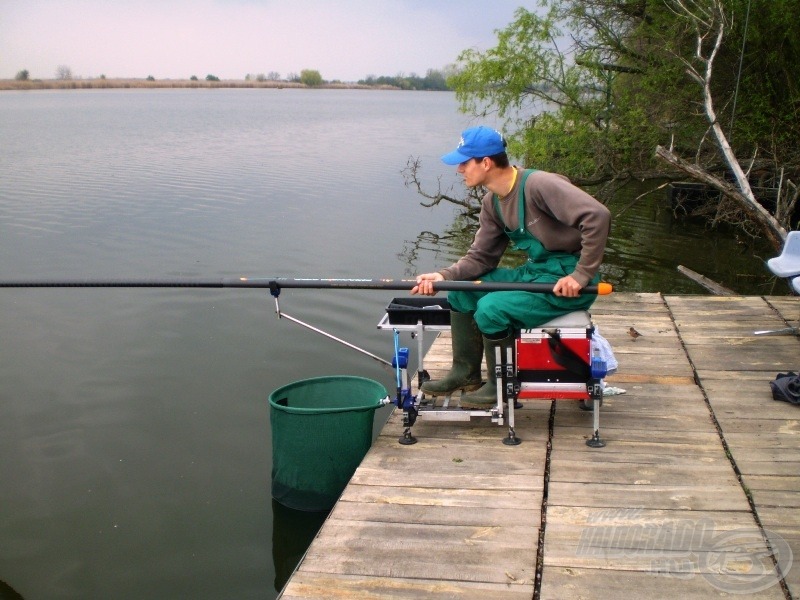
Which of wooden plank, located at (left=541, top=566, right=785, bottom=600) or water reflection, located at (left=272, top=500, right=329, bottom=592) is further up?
wooden plank, located at (left=541, top=566, right=785, bottom=600)

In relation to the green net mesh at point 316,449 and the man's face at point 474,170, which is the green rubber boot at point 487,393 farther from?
the man's face at point 474,170

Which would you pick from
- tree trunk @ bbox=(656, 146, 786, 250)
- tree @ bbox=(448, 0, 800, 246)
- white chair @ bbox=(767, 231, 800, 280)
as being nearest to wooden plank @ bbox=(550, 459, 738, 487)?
white chair @ bbox=(767, 231, 800, 280)

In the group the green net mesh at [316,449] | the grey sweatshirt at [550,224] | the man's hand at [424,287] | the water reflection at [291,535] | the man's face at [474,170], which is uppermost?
the man's face at [474,170]

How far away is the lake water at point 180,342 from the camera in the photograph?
16.8 feet

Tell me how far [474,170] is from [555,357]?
103 cm

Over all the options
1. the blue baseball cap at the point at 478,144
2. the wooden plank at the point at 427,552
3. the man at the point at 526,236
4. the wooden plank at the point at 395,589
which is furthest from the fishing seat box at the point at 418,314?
the wooden plank at the point at 395,589

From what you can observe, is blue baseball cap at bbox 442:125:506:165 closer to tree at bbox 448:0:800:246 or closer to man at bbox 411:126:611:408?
man at bbox 411:126:611:408

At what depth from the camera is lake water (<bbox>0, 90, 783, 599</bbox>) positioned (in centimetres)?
512

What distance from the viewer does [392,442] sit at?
14.9 ft

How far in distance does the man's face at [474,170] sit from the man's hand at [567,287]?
66 centimetres

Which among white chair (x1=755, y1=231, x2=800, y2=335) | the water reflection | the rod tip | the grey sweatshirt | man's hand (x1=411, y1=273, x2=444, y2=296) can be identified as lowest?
the water reflection

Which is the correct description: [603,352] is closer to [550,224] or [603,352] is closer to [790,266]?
[550,224]

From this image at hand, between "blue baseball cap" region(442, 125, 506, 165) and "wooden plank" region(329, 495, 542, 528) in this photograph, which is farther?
"blue baseball cap" region(442, 125, 506, 165)

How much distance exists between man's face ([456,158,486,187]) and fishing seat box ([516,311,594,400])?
2.60ft
